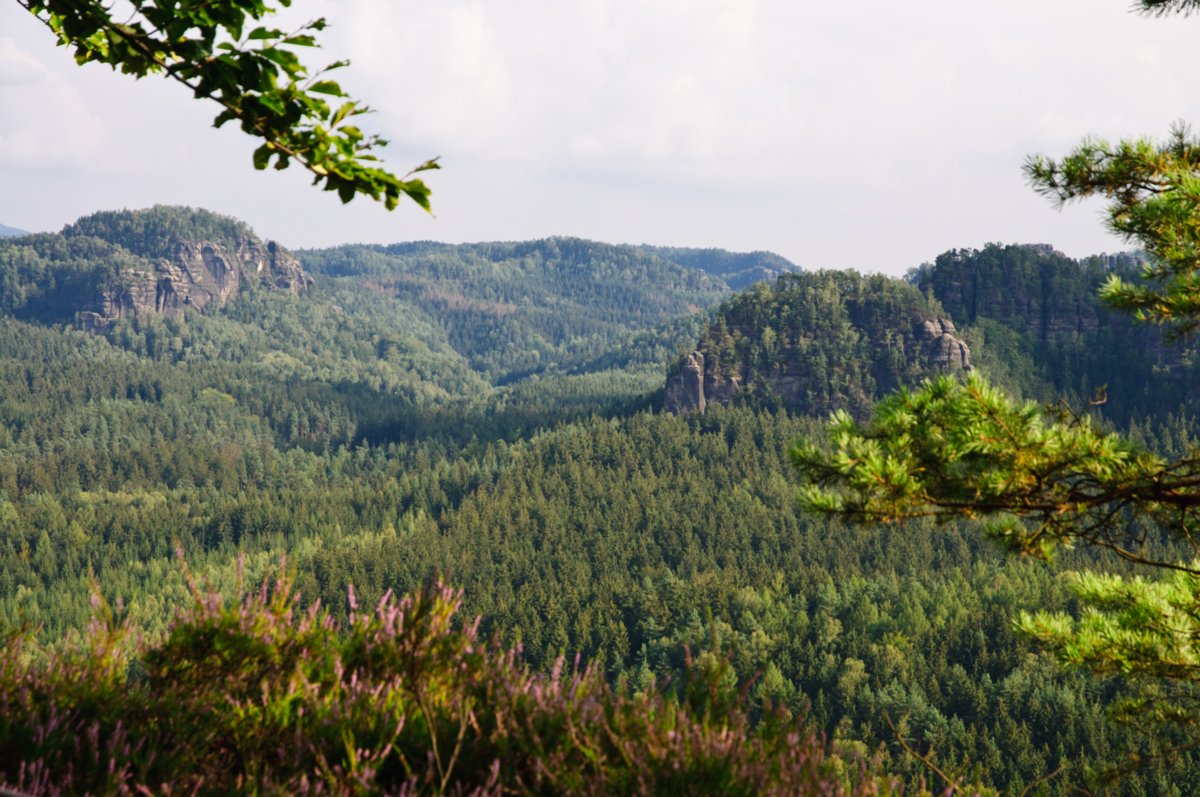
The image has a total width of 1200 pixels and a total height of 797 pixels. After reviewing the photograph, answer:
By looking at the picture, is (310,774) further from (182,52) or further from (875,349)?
(875,349)

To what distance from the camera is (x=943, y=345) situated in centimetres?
17712

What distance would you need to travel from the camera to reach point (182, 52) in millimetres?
5938

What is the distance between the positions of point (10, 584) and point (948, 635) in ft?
432

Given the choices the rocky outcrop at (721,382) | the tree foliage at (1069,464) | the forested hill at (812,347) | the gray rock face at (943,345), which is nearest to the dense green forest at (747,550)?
the forested hill at (812,347)

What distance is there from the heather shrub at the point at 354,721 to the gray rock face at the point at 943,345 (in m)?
178

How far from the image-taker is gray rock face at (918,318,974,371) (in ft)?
577

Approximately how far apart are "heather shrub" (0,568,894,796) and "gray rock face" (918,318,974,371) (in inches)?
7020

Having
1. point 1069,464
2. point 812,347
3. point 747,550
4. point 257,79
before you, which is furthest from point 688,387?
point 257,79

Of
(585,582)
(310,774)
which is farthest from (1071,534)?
(585,582)

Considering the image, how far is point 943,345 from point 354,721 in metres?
183

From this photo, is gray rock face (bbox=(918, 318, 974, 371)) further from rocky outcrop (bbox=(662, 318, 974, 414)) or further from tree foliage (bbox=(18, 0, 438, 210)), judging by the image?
tree foliage (bbox=(18, 0, 438, 210))

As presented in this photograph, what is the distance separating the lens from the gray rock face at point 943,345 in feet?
577

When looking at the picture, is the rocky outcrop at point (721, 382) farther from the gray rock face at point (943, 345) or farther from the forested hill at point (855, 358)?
the gray rock face at point (943, 345)

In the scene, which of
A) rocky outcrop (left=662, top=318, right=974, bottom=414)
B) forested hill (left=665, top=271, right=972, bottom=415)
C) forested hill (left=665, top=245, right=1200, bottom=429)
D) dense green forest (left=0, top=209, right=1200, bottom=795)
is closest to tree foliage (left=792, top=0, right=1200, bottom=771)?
dense green forest (left=0, top=209, right=1200, bottom=795)
